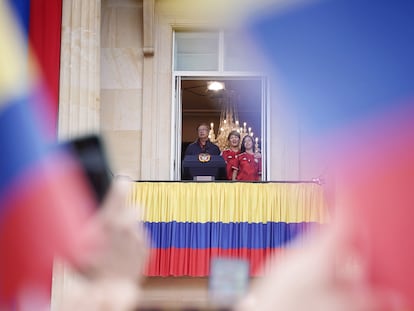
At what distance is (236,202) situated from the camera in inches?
332

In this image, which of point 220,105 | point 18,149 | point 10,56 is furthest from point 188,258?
point 220,105

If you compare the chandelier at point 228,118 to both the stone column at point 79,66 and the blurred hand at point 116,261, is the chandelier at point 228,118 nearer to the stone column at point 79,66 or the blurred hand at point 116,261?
the stone column at point 79,66

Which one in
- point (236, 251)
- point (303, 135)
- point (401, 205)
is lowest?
point (236, 251)

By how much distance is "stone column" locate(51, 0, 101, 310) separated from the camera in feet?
29.3

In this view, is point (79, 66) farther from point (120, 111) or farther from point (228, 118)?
point (228, 118)

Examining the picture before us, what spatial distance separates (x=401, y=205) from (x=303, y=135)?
2.88 m

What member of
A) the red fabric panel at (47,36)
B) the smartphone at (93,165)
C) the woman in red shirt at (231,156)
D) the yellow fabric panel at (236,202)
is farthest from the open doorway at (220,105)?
the smartphone at (93,165)

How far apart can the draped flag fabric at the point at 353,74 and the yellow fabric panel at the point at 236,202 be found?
720 millimetres

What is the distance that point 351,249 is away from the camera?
0.44 m

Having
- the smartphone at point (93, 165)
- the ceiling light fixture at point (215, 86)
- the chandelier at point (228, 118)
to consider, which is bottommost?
the smartphone at point (93, 165)

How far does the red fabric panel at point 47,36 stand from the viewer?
8984mm

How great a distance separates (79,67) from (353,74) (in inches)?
131

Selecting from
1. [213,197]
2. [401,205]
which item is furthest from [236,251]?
[401,205]

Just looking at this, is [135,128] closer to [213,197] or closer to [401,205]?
[213,197]
